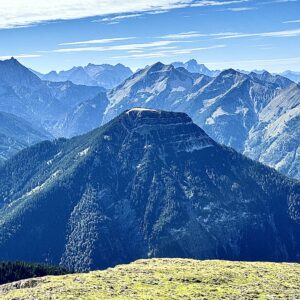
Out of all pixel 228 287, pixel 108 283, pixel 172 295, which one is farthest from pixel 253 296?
pixel 108 283

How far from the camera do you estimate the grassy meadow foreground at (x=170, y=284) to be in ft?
411

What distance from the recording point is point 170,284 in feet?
447

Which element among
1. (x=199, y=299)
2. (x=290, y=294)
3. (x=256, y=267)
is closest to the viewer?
(x=199, y=299)

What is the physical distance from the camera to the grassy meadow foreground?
125375 millimetres

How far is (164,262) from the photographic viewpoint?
18225cm

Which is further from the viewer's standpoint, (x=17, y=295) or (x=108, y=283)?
(x=108, y=283)

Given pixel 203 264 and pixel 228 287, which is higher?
pixel 203 264

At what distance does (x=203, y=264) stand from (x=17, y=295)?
69733 mm

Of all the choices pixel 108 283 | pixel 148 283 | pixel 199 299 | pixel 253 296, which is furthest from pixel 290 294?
pixel 108 283

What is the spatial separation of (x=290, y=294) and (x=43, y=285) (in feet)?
217

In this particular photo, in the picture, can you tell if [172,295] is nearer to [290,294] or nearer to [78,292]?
[78,292]

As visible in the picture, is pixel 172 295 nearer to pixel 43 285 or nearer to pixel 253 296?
pixel 253 296

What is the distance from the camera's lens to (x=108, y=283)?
138 m

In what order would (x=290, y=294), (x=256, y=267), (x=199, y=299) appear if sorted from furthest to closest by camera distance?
(x=256, y=267)
(x=290, y=294)
(x=199, y=299)
